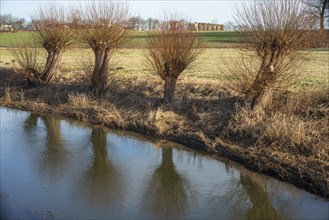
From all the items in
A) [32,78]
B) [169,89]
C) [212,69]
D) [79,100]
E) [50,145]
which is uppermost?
[212,69]

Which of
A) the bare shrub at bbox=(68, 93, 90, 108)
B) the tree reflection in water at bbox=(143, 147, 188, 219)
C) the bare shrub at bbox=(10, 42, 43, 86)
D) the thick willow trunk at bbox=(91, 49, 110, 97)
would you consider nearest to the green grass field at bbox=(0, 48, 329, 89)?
the thick willow trunk at bbox=(91, 49, 110, 97)

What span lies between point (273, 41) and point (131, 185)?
5944 millimetres

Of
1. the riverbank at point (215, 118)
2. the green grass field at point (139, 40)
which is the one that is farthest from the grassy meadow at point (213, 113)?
the green grass field at point (139, 40)

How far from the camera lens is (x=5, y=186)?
9.77 m

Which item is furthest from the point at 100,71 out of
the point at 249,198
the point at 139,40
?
the point at 139,40

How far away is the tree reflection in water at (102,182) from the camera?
918 centimetres

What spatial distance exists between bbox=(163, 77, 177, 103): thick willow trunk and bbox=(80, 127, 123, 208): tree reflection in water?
3911 mm

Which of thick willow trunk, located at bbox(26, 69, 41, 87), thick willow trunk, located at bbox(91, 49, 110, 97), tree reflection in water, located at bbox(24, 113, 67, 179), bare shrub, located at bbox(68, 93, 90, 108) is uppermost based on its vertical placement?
thick willow trunk, located at bbox(91, 49, 110, 97)

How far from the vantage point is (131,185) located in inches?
398

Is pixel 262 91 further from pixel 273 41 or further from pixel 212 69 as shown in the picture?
pixel 212 69

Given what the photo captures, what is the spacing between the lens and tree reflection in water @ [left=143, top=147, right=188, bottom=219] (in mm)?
8798

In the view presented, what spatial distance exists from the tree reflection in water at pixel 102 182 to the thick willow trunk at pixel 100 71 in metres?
6.04

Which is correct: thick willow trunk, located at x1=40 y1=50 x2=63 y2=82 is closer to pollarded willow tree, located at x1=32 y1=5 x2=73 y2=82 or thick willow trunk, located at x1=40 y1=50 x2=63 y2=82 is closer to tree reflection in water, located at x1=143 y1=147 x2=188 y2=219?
pollarded willow tree, located at x1=32 y1=5 x2=73 y2=82

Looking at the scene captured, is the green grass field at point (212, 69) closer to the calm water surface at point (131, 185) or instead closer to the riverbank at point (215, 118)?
the riverbank at point (215, 118)
